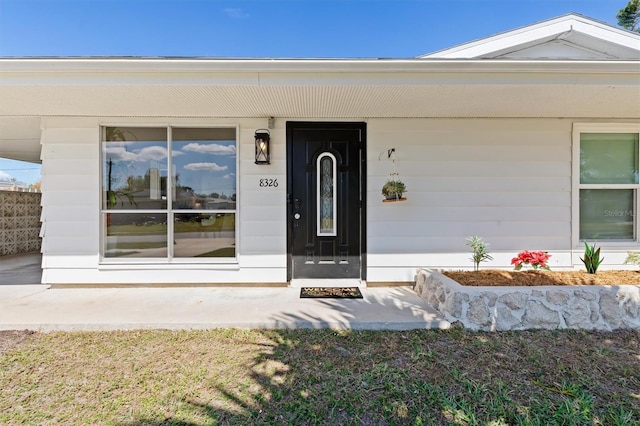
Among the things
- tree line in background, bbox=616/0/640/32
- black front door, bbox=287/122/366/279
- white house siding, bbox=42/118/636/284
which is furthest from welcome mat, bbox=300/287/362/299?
tree line in background, bbox=616/0/640/32

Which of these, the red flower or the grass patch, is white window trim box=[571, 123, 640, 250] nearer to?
the red flower

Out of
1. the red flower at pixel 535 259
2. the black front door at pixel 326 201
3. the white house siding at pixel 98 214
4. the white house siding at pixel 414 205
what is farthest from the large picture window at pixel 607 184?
the white house siding at pixel 98 214

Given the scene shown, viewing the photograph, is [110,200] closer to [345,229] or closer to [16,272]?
[16,272]

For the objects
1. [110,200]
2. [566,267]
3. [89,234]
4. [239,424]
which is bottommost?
[239,424]

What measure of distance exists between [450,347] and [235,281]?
9.32 ft

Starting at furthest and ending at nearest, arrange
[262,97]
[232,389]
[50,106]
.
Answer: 1. [50,106]
2. [262,97]
3. [232,389]

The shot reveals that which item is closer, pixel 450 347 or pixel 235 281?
pixel 450 347

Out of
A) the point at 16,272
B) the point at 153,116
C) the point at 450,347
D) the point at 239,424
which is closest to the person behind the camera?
the point at 239,424

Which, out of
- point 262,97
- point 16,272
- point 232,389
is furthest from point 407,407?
point 16,272

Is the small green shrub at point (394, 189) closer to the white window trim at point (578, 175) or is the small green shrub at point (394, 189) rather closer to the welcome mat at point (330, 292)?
the welcome mat at point (330, 292)

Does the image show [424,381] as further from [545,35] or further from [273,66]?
[545,35]

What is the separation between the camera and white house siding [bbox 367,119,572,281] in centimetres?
426

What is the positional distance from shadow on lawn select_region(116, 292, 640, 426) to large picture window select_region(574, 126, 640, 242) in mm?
2071

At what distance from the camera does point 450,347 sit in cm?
264
